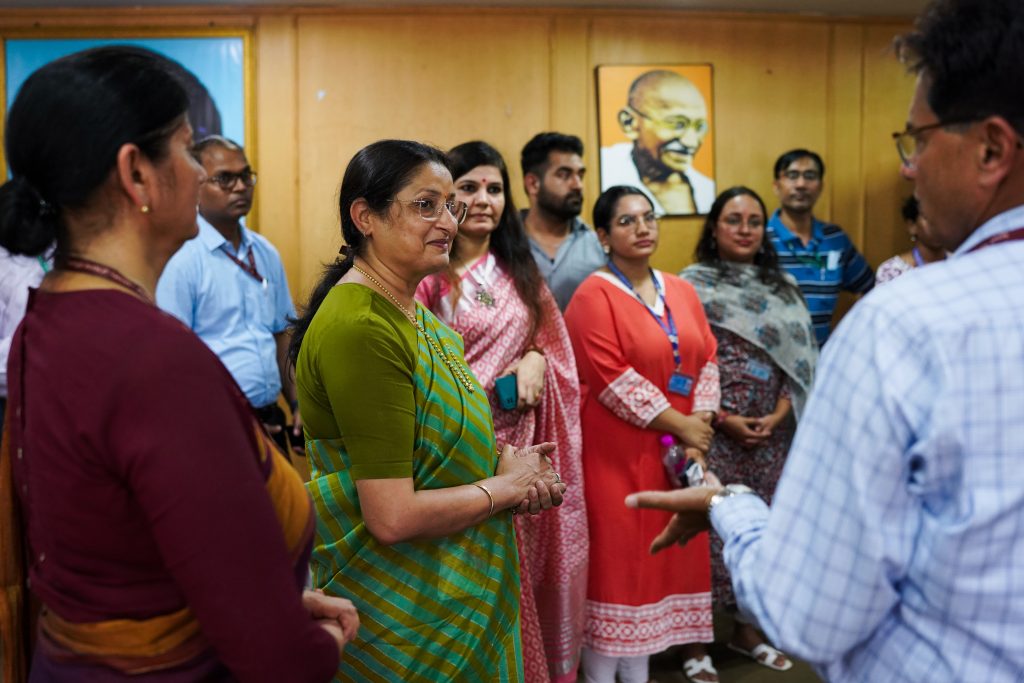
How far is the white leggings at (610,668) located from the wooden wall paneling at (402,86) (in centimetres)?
228

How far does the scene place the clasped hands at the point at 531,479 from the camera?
5.48 feet

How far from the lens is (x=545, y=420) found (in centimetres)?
278

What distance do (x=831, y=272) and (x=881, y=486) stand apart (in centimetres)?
344

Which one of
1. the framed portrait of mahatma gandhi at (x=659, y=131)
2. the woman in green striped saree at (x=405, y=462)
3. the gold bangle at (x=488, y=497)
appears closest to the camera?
the woman in green striped saree at (x=405, y=462)

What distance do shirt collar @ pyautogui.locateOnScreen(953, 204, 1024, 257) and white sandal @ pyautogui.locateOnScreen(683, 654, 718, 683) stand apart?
2429 millimetres

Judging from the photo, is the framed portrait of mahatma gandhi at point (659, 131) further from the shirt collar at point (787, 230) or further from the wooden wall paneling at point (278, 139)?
the wooden wall paneling at point (278, 139)

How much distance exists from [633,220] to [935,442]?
7.59 feet

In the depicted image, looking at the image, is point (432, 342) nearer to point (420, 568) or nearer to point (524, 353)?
point (420, 568)

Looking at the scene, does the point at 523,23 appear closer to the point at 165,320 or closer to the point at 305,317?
the point at 305,317

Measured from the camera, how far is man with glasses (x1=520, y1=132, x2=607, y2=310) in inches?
134

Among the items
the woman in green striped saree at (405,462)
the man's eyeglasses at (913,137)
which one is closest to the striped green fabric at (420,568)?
the woman in green striped saree at (405,462)

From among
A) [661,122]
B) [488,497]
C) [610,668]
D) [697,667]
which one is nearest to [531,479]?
[488,497]

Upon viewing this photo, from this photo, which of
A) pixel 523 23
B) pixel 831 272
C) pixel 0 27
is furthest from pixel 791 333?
pixel 0 27

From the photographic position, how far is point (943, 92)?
95 cm
